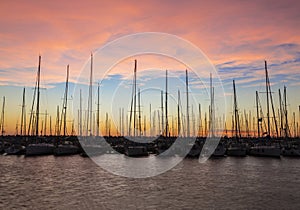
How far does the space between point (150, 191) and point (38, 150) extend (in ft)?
174

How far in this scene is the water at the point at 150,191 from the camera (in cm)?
2658

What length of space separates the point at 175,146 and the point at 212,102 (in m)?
18.0

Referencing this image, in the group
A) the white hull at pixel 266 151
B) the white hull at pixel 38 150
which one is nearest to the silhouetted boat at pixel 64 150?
the white hull at pixel 38 150

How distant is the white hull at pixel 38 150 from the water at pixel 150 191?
31581mm

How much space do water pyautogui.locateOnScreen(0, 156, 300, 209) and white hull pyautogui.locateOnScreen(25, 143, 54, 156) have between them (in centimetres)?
3158

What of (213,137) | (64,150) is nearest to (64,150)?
(64,150)

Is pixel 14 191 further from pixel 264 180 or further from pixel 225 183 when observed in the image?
pixel 264 180

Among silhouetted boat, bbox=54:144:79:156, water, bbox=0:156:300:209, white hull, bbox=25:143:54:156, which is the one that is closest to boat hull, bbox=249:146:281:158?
water, bbox=0:156:300:209

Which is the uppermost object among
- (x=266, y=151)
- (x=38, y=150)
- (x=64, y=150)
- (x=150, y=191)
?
(x=38, y=150)

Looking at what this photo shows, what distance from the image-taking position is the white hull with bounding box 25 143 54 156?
76.5 meters

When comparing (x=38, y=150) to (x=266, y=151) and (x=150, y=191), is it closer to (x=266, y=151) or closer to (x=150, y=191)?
(x=150, y=191)

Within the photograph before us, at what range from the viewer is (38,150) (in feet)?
255

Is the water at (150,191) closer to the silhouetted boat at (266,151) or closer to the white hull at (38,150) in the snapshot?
the silhouetted boat at (266,151)

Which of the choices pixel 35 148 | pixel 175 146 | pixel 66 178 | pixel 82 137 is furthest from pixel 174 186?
pixel 82 137
